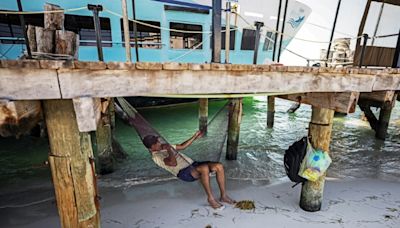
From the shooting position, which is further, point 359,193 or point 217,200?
point 359,193

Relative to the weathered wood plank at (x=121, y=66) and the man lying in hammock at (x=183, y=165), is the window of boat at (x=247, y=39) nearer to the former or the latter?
the man lying in hammock at (x=183, y=165)

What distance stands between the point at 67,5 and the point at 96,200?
6252 millimetres

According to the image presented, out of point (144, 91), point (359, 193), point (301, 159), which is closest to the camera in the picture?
point (144, 91)

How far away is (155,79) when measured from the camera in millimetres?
2006

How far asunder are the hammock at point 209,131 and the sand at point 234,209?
0.89 meters

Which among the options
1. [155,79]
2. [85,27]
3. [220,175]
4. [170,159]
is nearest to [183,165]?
[170,159]

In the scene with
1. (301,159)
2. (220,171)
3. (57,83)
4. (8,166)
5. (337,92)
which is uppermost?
(57,83)

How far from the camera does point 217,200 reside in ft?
12.5

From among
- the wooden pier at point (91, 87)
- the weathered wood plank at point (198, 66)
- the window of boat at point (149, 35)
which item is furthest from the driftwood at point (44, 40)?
the window of boat at point (149, 35)

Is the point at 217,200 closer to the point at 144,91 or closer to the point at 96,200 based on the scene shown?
the point at 96,200

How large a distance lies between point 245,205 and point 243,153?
279 centimetres

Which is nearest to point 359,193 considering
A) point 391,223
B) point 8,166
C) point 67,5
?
point 391,223

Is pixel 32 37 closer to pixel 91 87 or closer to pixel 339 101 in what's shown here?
pixel 91 87

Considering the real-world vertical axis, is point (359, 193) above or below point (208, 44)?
below
